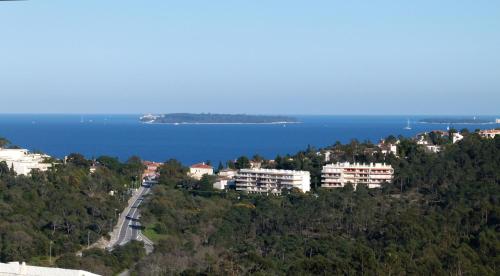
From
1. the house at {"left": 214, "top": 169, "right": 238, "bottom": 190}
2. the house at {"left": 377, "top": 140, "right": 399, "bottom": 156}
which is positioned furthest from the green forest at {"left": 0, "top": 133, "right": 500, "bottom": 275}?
the house at {"left": 214, "top": 169, "right": 238, "bottom": 190}

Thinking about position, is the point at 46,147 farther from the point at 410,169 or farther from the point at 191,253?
the point at 191,253

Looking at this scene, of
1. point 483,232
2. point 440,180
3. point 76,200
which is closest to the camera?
point 483,232

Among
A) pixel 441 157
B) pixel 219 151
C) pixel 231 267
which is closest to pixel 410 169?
pixel 441 157

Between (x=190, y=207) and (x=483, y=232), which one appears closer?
(x=483, y=232)

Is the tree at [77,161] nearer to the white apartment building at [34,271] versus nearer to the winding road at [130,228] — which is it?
the winding road at [130,228]

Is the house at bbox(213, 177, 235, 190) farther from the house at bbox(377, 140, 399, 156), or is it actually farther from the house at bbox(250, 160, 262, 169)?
the house at bbox(377, 140, 399, 156)

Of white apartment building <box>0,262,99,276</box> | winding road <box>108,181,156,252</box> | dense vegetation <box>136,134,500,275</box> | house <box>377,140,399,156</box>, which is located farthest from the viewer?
house <box>377,140,399,156</box>
